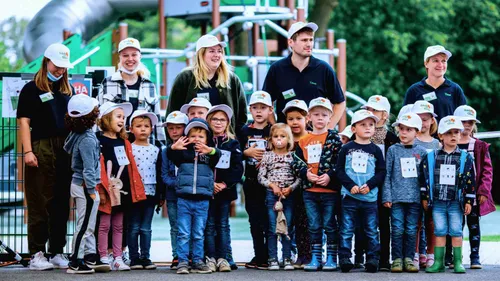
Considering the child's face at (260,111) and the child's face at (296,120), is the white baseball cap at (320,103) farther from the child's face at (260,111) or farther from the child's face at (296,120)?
the child's face at (260,111)

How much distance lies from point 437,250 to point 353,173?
1.09 m

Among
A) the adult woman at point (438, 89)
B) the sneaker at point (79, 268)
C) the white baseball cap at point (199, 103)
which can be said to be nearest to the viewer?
the sneaker at point (79, 268)

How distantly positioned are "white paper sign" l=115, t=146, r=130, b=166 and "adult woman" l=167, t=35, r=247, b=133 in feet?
2.65

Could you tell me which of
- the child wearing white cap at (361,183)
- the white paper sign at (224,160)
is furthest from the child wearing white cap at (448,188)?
the white paper sign at (224,160)

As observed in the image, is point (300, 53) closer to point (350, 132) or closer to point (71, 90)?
point (350, 132)

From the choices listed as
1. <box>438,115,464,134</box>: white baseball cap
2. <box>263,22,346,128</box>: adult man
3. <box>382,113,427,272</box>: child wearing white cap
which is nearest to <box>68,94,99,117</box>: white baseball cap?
<box>263,22,346,128</box>: adult man

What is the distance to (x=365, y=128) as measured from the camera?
9594mm

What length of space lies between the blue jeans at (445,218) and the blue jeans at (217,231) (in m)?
2.00

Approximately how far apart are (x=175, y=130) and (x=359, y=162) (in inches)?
70.7

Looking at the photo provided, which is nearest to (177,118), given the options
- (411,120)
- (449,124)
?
(411,120)

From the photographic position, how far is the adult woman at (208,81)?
995cm

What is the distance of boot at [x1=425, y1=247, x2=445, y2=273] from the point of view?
9.53 metres

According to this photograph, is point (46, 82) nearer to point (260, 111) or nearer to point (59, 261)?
point (59, 261)

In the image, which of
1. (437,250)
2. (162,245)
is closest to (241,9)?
(162,245)
